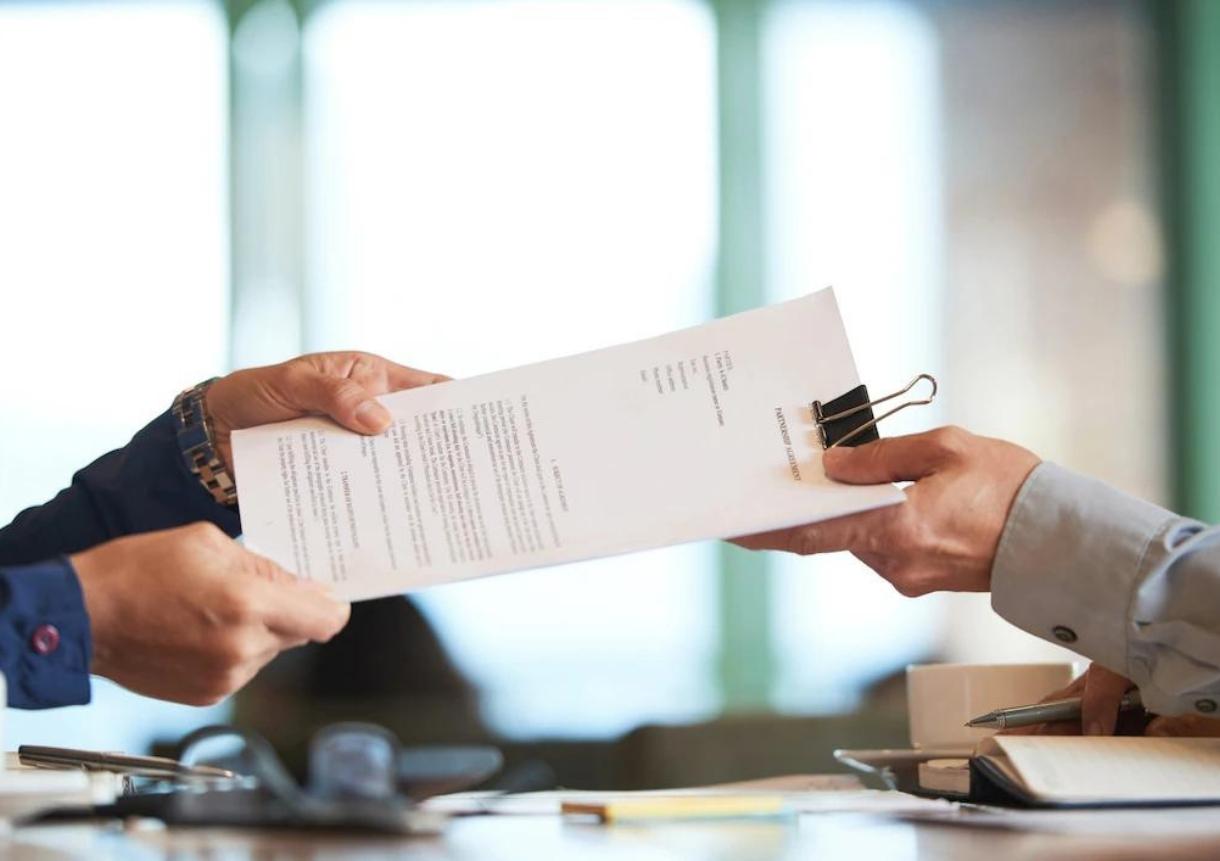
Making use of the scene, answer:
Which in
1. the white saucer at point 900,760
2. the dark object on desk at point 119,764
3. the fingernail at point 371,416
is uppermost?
the fingernail at point 371,416

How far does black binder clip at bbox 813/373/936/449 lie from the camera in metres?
1.06

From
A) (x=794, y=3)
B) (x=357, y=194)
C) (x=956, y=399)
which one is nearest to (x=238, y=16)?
(x=357, y=194)

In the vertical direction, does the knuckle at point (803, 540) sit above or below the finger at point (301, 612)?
above

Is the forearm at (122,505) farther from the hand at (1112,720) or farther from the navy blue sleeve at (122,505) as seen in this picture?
the hand at (1112,720)

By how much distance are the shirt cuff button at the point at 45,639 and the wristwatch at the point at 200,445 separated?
50cm

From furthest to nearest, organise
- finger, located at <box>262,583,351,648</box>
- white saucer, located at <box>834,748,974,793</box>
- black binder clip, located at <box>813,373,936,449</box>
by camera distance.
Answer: white saucer, located at <box>834,748,974,793</box>
black binder clip, located at <box>813,373,936,449</box>
finger, located at <box>262,583,351,648</box>

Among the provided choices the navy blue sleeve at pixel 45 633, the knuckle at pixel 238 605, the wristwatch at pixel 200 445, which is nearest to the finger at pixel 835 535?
the knuckle at pixel 238 605

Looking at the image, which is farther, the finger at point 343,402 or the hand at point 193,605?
the finger at point 343,402

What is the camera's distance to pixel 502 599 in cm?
381

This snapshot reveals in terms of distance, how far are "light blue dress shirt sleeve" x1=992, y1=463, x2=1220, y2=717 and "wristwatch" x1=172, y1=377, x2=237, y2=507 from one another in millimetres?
754

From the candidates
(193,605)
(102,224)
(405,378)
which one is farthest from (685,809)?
(102,224)

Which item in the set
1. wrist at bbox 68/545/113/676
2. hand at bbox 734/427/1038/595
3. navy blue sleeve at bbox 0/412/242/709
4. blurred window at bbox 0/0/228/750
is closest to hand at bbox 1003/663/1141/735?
hand at bbox 734/427/1038/595

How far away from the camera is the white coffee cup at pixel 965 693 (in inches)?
48.0

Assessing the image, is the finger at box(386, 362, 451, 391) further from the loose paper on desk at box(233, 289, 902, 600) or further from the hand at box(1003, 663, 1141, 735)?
the hand at box(1003, 663, 1141, 735)
